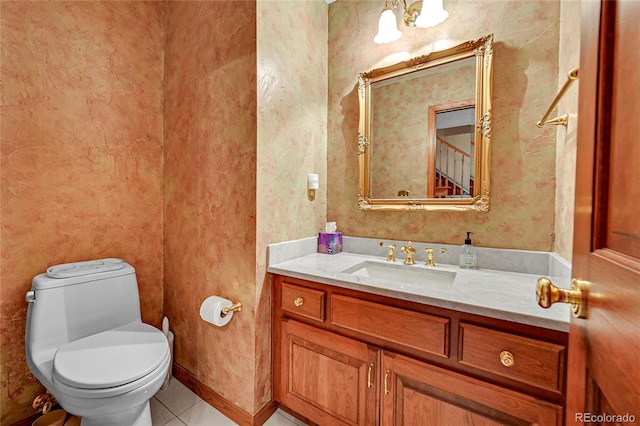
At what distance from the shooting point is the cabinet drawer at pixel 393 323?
0.95 metres

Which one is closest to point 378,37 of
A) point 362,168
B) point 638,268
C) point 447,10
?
point 447,10

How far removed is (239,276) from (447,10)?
1.81 metres

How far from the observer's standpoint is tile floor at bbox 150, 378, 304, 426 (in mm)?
1426

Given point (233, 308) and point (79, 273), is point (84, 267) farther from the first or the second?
point (233, 308)

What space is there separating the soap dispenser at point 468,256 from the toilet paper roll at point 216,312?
1.23 m

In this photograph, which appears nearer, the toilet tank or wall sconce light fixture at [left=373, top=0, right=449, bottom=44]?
the toilet tank

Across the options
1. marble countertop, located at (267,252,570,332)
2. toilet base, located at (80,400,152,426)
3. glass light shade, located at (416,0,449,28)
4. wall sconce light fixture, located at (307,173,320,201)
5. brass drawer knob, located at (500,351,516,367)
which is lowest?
toilet base, located at (80,400,152,426)

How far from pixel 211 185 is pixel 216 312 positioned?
0.69 m

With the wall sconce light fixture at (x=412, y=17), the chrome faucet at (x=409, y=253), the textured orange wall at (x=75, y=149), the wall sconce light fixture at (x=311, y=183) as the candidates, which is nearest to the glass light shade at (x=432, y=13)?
the wall sconce light fixture at (x=412, y=17)

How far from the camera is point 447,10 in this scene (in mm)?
1460

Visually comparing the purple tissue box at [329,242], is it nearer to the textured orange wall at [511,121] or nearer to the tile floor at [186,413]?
the textured orange wall at [511,121]

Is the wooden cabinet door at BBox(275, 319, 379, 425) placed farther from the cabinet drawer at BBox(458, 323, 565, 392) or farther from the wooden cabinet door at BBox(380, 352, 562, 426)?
the cabinet drawer at BBox(458, 323, 565, 392)

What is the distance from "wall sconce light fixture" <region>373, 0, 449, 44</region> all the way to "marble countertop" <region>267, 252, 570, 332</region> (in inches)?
49.8

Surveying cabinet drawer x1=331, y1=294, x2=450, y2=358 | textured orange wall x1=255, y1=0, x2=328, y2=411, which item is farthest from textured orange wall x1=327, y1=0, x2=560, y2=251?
cabinet drawer x1=331, y1=294, x2=450, y2=358
